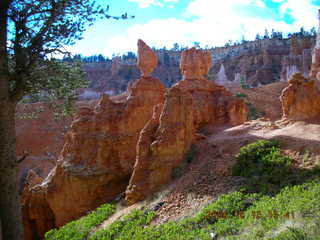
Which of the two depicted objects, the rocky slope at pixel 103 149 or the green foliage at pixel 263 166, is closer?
the green foliage at pixel 263 166

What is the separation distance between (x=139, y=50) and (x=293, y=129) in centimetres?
861

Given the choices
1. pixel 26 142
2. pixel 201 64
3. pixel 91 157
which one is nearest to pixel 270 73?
pixel 26 142

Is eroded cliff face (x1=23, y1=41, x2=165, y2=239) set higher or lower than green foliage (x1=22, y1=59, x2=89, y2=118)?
lower

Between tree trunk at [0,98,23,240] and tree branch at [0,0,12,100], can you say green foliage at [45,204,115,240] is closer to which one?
tree trunk at [0,98,23,240]

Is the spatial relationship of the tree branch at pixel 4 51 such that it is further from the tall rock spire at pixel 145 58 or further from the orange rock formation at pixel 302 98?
the tall rock spire at pixel 145 58

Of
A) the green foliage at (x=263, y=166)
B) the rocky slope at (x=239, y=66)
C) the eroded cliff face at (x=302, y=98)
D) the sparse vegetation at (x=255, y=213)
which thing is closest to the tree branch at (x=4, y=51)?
the sparse vegetation at (x=255, y=213)

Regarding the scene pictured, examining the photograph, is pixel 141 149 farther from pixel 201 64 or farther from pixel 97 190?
pixel 201 64

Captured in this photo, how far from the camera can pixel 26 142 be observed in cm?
4341

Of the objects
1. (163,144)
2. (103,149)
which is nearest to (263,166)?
(163,144)

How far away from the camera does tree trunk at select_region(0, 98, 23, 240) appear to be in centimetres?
735

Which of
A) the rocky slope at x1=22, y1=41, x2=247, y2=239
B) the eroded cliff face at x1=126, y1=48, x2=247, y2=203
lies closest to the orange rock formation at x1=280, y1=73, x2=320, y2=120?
the eroded cliff face at x1=126, y1=48, x2=247, y2=203

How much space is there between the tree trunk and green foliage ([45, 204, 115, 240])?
386 centimetres

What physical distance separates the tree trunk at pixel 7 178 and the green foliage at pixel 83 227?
386 cm

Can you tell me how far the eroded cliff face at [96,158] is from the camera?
1512cm
